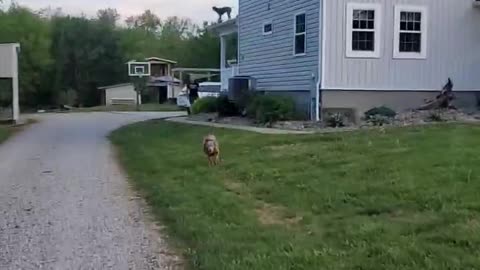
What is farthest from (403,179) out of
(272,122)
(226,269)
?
(272,122)

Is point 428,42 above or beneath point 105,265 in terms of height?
above

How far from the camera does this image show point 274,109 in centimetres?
1959

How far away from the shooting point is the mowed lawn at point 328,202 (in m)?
5.84

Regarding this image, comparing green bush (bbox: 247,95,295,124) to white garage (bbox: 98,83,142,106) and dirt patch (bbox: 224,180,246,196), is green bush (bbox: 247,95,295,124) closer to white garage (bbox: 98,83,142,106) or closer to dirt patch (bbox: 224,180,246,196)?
dirt patch (bbox: 224,180,246,196)

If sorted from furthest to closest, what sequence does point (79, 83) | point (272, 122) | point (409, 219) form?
point (79, 83) < point (272, 122) < point (409, 219)

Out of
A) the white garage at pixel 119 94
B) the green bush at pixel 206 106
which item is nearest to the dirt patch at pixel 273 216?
the green bush at pixel 206 106

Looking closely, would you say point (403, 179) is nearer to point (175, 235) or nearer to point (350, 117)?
point (175, 235)

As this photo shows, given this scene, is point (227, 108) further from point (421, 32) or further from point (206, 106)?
point (421, 32)

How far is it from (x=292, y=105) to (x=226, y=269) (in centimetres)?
1447

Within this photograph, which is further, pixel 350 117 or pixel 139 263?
pixel 350 117

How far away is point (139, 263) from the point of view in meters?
6.18

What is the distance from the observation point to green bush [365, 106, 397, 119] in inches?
728

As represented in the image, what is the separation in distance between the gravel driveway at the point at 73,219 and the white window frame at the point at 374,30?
23.3 ft

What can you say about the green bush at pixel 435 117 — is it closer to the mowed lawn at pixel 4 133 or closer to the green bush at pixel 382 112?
the green bush at pixel 382 112
